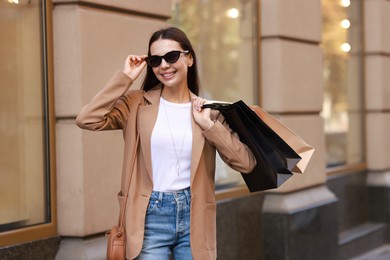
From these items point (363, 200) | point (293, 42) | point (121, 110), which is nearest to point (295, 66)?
point (293, 42)

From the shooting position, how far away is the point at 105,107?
3.86 m

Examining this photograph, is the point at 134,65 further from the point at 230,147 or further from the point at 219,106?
the point at 230,147

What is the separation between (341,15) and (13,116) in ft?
19.3

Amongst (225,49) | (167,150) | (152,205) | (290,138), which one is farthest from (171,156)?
(225,49)

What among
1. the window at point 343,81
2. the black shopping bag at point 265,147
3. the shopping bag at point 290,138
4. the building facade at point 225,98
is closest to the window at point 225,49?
the building facade at point 225,98

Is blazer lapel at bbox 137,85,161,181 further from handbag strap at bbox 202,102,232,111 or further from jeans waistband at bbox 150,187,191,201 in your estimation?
handbag strap at bbox 202,102,232,111

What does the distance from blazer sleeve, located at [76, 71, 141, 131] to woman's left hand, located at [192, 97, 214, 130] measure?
35 cm

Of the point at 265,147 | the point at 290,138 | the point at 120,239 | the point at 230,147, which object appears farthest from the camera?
the point at 290,138

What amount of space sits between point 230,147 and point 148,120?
434 millimetres

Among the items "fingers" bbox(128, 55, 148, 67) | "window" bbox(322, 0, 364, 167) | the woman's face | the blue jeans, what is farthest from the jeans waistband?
"window" bbox(322, 0, 364, 167)

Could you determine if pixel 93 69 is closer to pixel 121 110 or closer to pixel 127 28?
pixel 127 28

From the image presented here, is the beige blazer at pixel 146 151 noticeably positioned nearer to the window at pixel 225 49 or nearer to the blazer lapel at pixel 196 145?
the blazer lapel at pixel 196 145

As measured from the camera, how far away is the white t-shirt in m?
3.88

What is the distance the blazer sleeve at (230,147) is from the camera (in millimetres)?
3930
